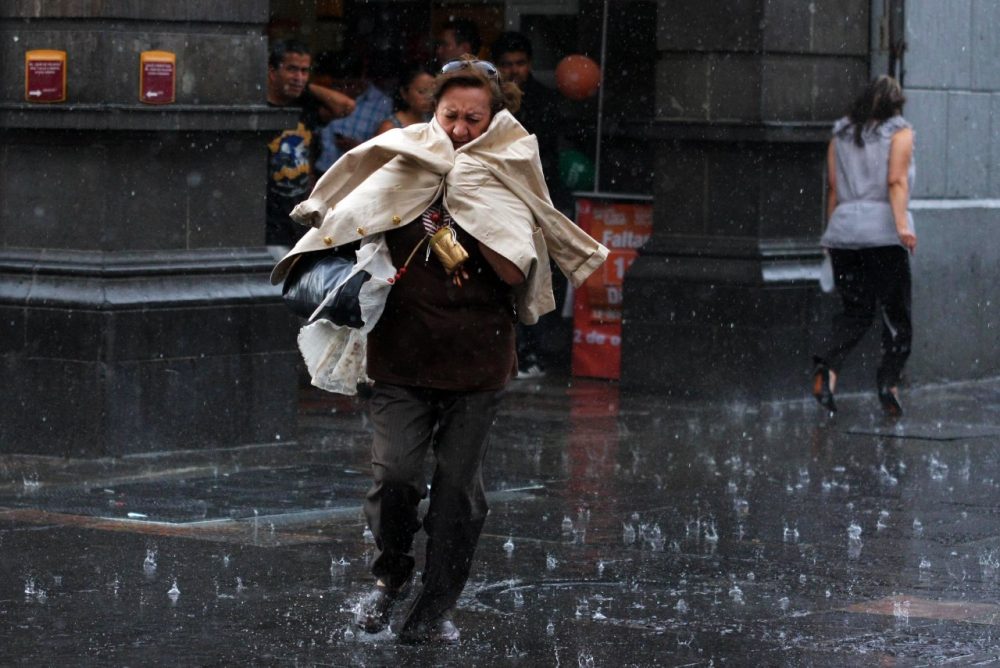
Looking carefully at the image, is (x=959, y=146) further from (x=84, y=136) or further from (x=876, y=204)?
(x=84, y=136)

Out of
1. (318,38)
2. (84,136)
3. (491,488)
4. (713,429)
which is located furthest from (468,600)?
(318,38)

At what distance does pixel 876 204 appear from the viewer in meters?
12.6

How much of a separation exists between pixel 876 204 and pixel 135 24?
15.9 feet

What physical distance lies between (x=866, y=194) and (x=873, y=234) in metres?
0.26

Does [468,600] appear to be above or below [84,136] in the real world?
below

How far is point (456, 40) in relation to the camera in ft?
44.8

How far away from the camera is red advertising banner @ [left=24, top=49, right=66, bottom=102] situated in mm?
10039

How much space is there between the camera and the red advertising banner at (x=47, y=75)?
32.9 feet

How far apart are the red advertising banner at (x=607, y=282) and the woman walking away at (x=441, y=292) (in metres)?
7.67

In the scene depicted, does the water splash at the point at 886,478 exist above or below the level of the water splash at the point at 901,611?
below

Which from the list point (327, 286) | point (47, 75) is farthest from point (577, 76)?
point (327, 286)

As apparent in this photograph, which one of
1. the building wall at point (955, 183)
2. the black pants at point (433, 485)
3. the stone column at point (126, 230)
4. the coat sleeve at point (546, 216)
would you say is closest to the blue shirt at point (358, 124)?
the stone column at point (126, 230)

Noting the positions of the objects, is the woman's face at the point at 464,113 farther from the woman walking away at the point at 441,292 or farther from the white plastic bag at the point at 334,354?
the white plastic bag at the point at 334,354

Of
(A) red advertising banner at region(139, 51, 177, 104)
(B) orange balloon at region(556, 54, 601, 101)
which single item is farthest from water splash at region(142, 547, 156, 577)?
(B) orange balloon at region(556, 54, 601, 101)
